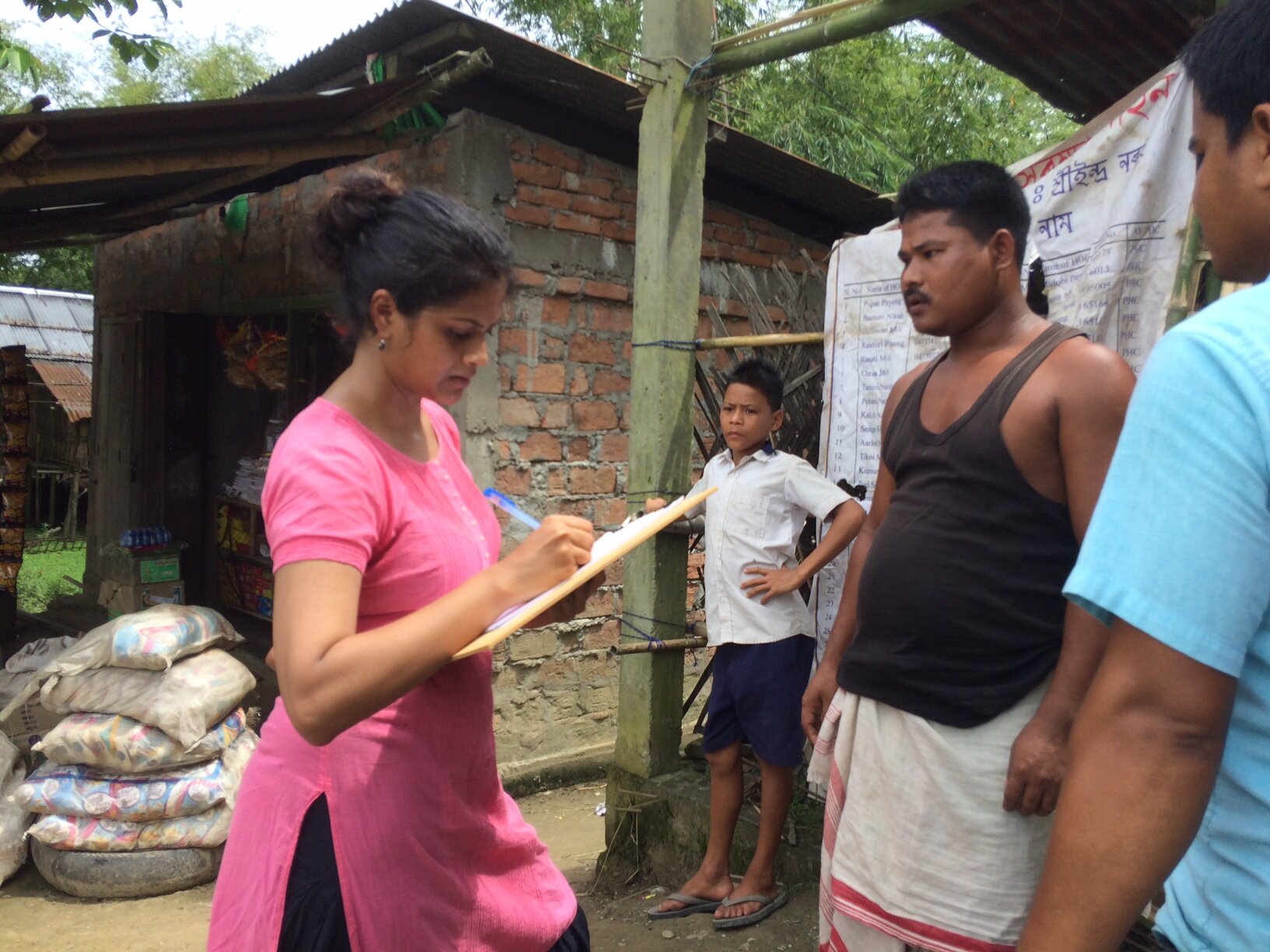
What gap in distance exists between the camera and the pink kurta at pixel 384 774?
1333 millimetres

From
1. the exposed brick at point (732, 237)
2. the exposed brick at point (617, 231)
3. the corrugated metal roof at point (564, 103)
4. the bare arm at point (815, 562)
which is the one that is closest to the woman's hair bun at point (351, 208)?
the bare arm at point (815, 562)

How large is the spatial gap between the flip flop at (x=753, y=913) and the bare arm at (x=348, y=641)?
2.27 metres

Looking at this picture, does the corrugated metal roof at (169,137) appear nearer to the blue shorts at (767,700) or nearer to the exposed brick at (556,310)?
the exposed brick at (556,310)

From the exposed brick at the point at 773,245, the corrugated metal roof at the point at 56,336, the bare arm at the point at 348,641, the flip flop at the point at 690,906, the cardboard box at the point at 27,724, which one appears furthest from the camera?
the corrugated metal roof at the point at 56,336

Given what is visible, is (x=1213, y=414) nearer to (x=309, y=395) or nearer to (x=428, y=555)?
(x=428, y=555)

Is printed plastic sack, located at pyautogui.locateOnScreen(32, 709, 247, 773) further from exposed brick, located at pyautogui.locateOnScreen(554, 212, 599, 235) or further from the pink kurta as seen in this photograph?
exposed brick, located at pyautogui.locateOnScreen(554, 212, 599, 235)

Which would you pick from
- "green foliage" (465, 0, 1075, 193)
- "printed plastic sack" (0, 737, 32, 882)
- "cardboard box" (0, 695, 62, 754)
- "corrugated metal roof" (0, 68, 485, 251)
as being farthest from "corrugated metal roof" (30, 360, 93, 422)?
"printed plastic sack" (0, 737, 32, 882)

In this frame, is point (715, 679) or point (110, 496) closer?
point (715, 679)

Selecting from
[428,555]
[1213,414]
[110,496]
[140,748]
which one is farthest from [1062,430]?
[110,496]

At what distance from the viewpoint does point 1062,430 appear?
170cm

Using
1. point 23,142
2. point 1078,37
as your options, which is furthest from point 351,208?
point 1078,37

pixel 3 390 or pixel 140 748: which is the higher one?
pixel 3 390

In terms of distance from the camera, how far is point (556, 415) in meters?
4.87

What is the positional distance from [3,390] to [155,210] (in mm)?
2377
